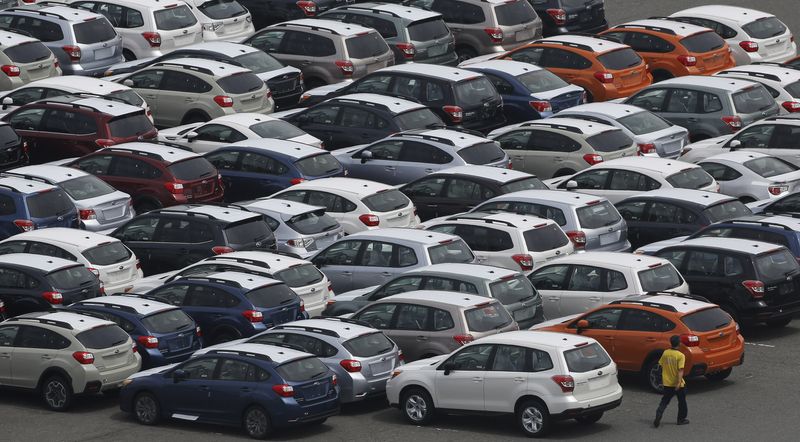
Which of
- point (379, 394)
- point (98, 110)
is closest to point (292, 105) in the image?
point (98, 110)

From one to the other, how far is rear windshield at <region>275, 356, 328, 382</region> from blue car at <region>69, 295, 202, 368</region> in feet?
10.4

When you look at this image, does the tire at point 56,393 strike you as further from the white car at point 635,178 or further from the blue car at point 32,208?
the white car at point 635,178

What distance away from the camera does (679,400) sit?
24109mm

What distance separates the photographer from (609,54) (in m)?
40.2

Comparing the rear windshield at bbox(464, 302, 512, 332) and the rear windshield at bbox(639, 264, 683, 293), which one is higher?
the rear windshield at bbox(464, 302, 512, 332)

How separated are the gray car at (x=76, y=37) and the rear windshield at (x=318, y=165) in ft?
28.8

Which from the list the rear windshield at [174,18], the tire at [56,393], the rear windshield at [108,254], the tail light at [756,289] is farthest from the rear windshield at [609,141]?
the tire at [56,393]

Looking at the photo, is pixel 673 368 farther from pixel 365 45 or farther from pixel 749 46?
pixel 749 46

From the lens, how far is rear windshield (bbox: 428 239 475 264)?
29.0 meters

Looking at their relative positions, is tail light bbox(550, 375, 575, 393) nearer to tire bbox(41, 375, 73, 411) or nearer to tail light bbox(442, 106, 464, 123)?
tire bbox(41, 375, 73, 411)

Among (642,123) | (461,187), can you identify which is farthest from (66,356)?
(642,123)

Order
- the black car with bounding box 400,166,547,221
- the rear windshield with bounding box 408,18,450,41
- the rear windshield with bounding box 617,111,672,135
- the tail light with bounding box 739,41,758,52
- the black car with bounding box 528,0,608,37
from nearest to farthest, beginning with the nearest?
the black car with bounding box 400,166,547,221 → the rear windshield with bounding box 617,111,672,135 → the rear windshield with bounding box 408,18,450,41 → the tail light with bounding box 739,41,758,52 → the black car with bounding box 528,0,608,37

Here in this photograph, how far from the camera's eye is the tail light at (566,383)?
2327cm

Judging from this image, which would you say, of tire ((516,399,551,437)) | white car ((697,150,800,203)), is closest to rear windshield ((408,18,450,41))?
white car ((697,150,800,203))
